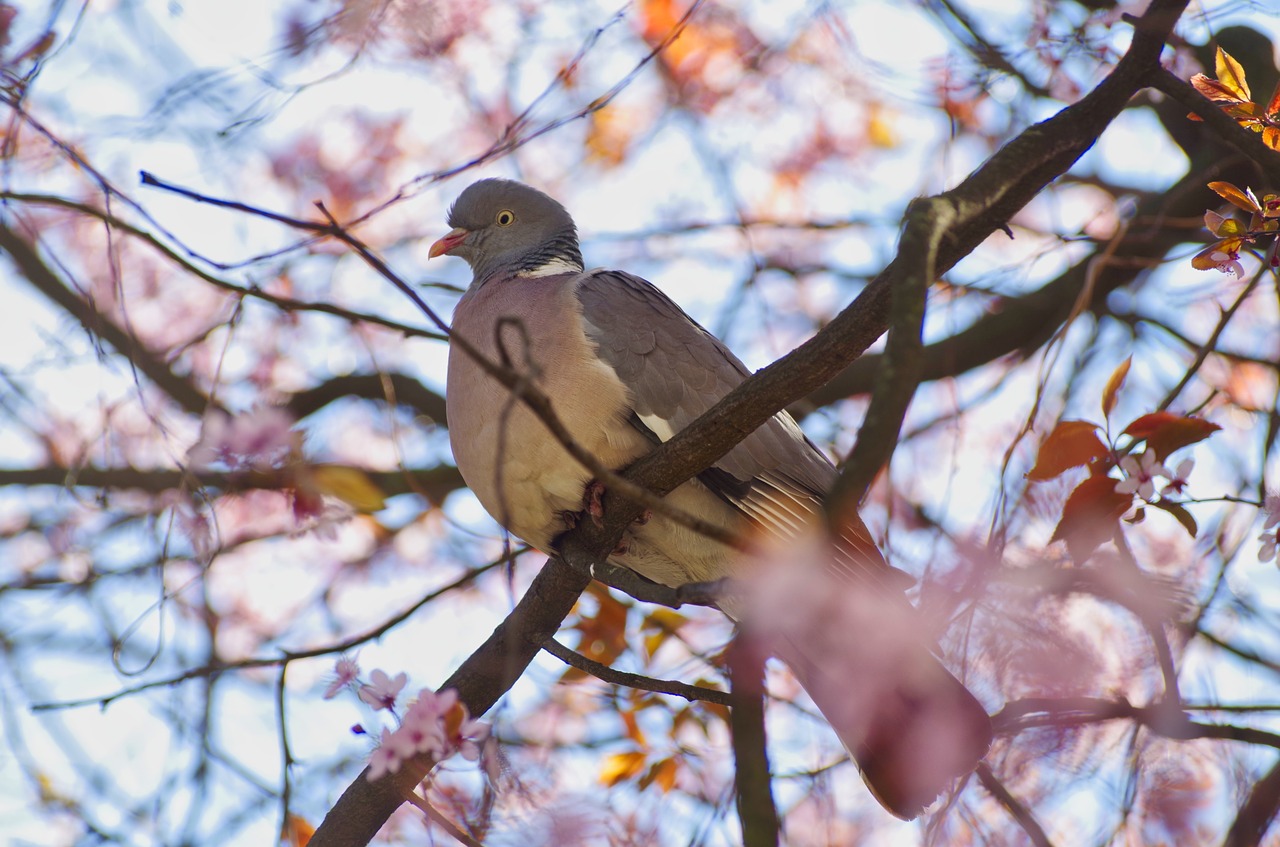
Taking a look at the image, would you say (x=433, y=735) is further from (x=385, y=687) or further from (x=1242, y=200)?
(x=1242, y=200)

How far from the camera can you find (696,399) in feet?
10.7

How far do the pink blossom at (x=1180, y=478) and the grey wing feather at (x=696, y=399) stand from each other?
0.79 metres

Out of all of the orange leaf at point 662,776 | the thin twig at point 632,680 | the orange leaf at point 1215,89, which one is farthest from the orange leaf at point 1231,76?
the orange leaf at point 662,776

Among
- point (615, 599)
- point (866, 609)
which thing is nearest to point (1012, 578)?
point (866, 609)

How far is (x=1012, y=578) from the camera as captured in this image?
251 centimetres

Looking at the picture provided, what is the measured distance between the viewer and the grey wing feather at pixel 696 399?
313 cm

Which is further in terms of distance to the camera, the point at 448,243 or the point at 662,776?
the point at 448,243

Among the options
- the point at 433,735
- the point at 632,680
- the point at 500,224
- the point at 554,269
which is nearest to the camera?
the point at 433,735

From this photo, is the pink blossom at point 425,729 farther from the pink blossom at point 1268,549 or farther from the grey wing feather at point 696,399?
the pink blossom at point 1268,549

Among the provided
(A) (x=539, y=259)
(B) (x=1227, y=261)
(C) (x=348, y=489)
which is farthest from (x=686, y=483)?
(B) (x=1227, y=261)

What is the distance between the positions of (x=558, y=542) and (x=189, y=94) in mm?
1746

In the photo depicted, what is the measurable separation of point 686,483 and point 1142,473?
3.78ft

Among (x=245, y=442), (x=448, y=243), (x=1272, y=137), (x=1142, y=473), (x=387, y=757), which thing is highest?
(x=448, y=243)

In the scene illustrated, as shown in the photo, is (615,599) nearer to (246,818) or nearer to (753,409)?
(246,818)
